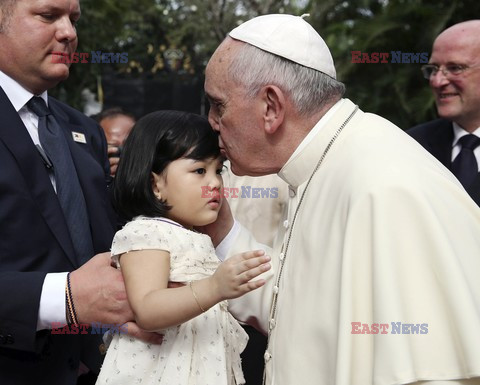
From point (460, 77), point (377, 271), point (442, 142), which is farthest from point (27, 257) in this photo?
point (460, 77)

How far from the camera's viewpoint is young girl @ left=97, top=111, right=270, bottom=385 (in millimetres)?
2633

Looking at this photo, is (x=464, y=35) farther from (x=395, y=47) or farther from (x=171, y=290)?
(x=395, y=47)

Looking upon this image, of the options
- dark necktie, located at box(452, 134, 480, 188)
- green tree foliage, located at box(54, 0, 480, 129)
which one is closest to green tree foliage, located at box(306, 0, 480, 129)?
green tree foliage, located at box(54, 0, 480, 129)

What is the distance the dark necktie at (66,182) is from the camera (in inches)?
123

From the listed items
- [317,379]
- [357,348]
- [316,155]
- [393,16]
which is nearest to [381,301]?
[357,348]

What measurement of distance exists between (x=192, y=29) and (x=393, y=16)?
22.7 ft

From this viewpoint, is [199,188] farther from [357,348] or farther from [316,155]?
[357,348]

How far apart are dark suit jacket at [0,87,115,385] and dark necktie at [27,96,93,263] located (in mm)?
75

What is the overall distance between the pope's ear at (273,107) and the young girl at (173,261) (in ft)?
1.10

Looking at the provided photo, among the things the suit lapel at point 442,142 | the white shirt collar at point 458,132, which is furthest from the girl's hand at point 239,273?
the white shirt collar at point 458,132

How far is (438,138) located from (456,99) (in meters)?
0.35

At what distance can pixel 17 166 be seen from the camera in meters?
2.96

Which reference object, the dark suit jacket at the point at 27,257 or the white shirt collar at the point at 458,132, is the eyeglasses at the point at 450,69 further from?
the dark suit jacket at the point at 27,257

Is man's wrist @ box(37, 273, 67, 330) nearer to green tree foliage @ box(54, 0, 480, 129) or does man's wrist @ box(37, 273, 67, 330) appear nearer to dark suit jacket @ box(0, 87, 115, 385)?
dark suit jacket @ box(0, 87, 115, 385)
